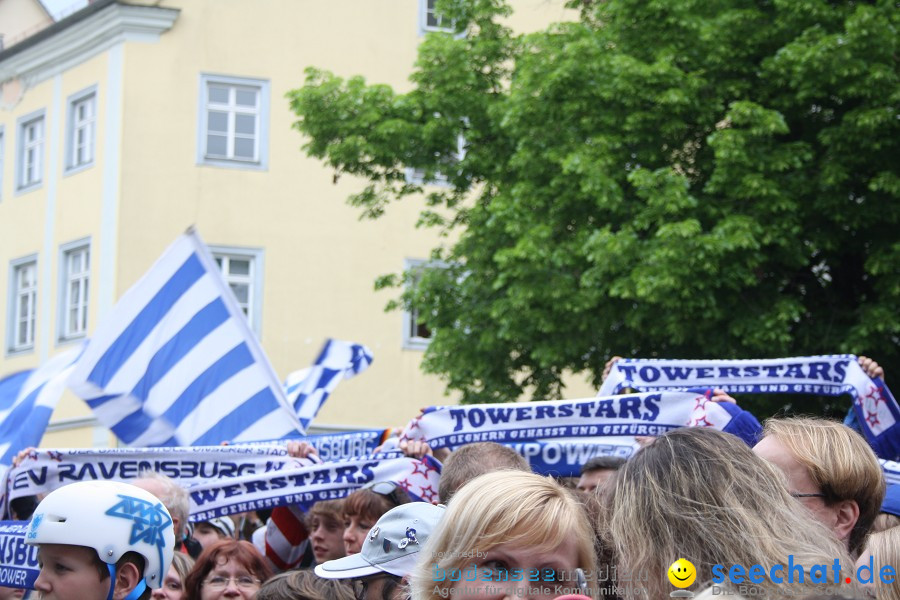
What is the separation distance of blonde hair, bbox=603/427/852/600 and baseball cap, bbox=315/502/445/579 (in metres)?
1.10

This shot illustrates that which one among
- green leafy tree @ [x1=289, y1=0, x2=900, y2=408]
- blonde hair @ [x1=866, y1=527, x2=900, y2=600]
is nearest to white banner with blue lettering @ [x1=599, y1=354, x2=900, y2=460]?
blonde hair @ [x1=866, y1=527, x2=900, y2=600]

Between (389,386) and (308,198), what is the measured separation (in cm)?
391

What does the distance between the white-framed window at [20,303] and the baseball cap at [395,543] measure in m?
24.4

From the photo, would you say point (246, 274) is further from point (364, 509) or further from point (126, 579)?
point (126, 579)

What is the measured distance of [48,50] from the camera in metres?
27.0

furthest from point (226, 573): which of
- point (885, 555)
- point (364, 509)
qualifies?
point (885, 555)

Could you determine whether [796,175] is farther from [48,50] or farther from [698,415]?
[48,50]

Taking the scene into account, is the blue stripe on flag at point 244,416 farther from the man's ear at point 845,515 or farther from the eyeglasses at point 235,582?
the man's ear at point 845,515

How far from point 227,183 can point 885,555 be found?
22794 millimetres

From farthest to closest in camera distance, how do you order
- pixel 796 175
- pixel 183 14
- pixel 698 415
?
1. pixel 183 14
2. pixel 796 175
3. pixel 698 415

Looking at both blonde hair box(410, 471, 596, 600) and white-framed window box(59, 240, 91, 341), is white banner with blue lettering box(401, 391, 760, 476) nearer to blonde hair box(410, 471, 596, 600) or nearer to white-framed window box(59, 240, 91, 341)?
blonde hair box(410, 471, 596, 600)

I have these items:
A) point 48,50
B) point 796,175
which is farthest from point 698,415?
point 48,50

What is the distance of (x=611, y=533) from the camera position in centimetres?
327

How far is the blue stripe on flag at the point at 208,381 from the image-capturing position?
10883 millimetres
